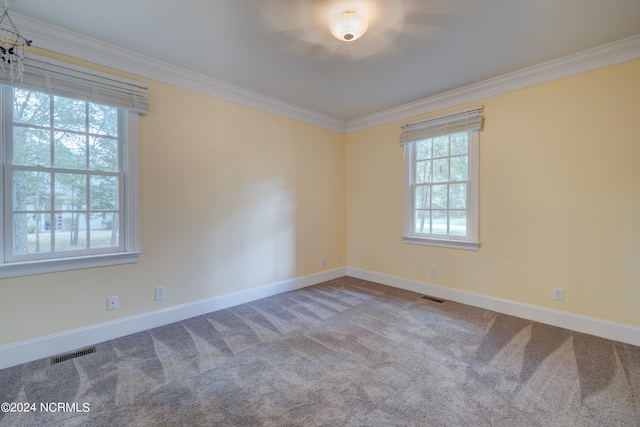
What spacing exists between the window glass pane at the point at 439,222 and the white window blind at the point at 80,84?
143 inches

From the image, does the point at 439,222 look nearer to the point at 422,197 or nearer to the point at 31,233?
the point at 422,197

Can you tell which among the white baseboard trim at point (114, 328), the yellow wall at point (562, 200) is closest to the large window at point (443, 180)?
the yellow wall at point (562, 200)

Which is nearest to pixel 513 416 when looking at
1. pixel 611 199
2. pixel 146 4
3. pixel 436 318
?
pixel 436 318

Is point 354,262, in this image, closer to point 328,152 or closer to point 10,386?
point 328,152

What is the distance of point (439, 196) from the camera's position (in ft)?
12.2

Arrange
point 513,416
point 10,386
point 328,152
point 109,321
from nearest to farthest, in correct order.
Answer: point 513,416, point 10,386, point 109,321, point 328,152

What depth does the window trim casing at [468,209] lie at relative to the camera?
336cm

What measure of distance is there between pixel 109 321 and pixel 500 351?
138 inches

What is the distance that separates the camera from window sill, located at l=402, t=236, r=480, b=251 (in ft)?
11.2

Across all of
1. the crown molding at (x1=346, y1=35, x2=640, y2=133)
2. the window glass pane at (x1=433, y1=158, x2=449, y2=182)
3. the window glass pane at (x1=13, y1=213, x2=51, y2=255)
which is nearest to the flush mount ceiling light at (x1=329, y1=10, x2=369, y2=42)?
the crown molding at (x1=346, y1=35, x2=640, y2=133)

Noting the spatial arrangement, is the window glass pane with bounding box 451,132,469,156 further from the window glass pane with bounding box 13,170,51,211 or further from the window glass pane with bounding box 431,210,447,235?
the window glass pane with bounding box 13,170,51,211

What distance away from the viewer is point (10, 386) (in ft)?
6.12

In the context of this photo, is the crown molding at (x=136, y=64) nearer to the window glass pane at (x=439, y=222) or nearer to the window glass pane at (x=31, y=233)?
the window glass pane at (x=31, y=233)

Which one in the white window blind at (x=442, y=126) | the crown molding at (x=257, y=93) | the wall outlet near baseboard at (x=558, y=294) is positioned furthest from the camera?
the white window blind at (x=442, y=126)
